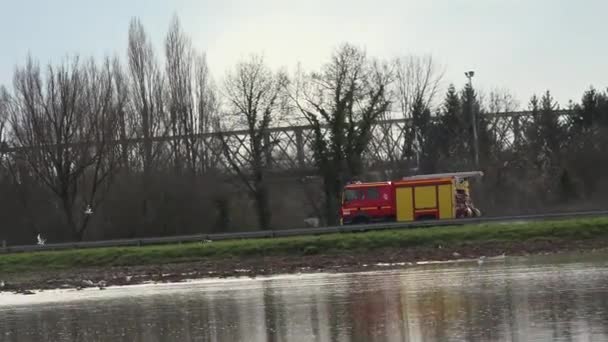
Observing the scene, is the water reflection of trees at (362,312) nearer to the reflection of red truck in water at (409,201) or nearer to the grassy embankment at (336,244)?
the grassy embankment at (336,244)

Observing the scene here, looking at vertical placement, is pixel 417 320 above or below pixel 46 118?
below

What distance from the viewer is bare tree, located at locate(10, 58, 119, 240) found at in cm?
6425

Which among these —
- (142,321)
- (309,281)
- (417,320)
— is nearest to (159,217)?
(309,281)

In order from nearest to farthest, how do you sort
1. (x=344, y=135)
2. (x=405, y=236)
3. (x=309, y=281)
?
(x=309, y=281) → (x=405, y=236) → (x=344, y=135)

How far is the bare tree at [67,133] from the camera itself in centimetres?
6425

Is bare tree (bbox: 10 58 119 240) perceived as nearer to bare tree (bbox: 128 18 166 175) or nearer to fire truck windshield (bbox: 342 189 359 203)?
bare tree (bbox: 128 18 166 175)

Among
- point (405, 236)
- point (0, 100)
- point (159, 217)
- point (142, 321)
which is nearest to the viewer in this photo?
point (142, 321)

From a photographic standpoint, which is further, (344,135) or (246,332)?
(344,135)

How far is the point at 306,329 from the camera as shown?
15.9m

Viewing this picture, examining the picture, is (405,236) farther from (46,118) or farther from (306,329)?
(46,118)

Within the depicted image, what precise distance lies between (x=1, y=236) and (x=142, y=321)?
5021cm

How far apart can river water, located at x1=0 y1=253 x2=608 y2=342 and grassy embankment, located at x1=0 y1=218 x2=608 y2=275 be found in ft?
20.5

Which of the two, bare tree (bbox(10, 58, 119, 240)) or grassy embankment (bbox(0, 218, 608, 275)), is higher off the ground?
bare tree (bbox(10, 58, 119, 240))

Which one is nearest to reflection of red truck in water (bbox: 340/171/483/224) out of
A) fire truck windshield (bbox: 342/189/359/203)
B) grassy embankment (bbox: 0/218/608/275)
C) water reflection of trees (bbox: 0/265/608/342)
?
fire truck windshield (bbox: 342/189/359/203)
